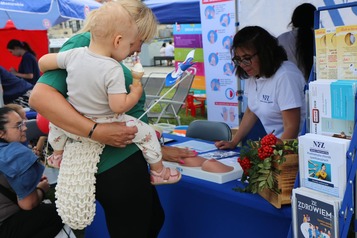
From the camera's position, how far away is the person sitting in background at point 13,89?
5.78m

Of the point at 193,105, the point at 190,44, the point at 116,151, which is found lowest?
the point at 193,105

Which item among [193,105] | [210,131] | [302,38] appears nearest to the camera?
[210,131]

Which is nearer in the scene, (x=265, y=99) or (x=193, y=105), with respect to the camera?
(x=265, y=99)

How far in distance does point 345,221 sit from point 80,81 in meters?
0.92

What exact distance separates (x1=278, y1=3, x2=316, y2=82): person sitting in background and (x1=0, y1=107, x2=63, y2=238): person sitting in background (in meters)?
2.12

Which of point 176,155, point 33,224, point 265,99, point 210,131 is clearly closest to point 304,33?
point 210,131

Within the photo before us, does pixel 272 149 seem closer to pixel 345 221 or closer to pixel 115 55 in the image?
pixel 345 221

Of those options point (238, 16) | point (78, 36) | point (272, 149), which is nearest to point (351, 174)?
point (272, 149)

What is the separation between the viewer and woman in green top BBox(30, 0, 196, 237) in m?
1.41

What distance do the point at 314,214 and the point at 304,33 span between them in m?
2.46

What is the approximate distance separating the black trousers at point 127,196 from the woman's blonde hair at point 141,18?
0.44 meters

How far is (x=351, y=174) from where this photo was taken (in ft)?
3.77

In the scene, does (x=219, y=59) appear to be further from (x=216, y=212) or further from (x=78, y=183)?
(x=78, y=183)

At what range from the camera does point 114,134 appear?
55.3 inches
